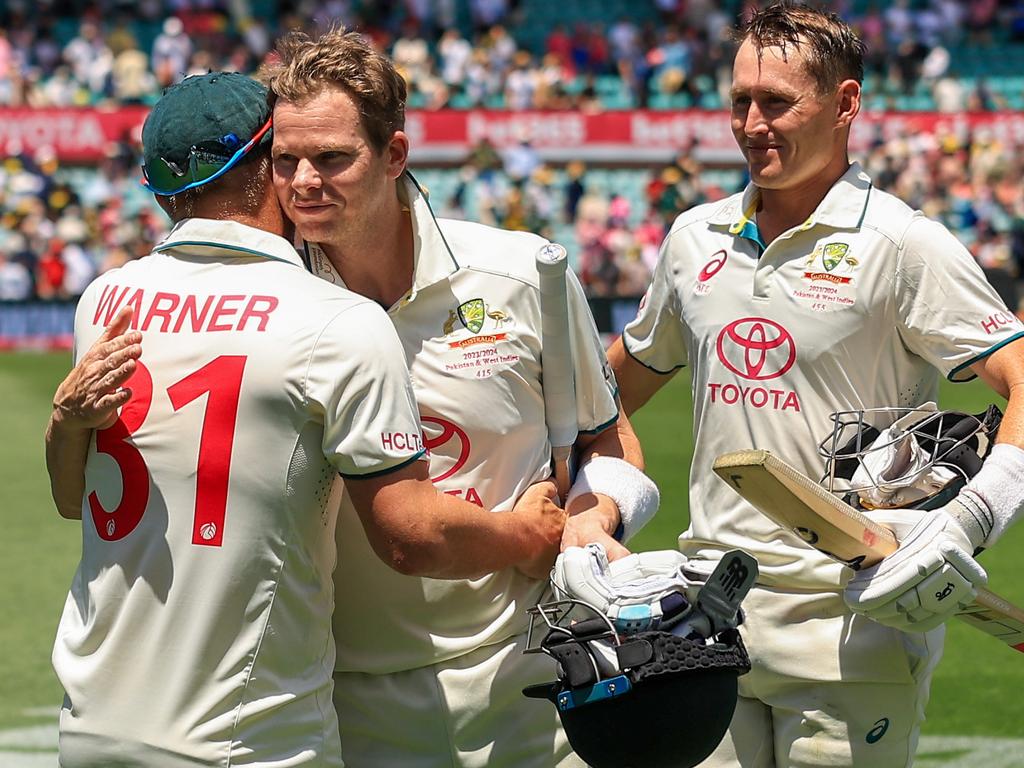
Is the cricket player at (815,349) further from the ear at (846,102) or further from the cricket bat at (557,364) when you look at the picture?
the cricket bat at (557,364)

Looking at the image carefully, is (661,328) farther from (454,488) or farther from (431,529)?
(431,529)

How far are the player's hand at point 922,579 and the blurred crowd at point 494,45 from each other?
25.5 m

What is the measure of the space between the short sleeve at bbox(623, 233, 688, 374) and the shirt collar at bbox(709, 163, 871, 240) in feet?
0.69

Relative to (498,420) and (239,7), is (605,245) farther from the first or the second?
(498,420)

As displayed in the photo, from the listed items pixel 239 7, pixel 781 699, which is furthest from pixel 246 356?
pixel 239 7

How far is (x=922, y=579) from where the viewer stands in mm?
3391

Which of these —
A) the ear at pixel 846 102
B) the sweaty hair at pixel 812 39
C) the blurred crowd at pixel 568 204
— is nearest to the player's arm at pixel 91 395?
the sweaty hair at pixel 812 39

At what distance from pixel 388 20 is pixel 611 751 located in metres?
30.1

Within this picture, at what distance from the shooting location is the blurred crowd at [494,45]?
2880cm

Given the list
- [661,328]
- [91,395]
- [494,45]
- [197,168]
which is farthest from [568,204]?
[91,395]

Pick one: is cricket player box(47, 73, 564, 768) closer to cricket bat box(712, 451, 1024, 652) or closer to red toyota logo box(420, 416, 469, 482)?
red toyota logo box(420, 416, 469, 482)

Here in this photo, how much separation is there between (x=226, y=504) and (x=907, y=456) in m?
1.70

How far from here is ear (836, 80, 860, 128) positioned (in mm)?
3979

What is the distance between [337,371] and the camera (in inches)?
117
